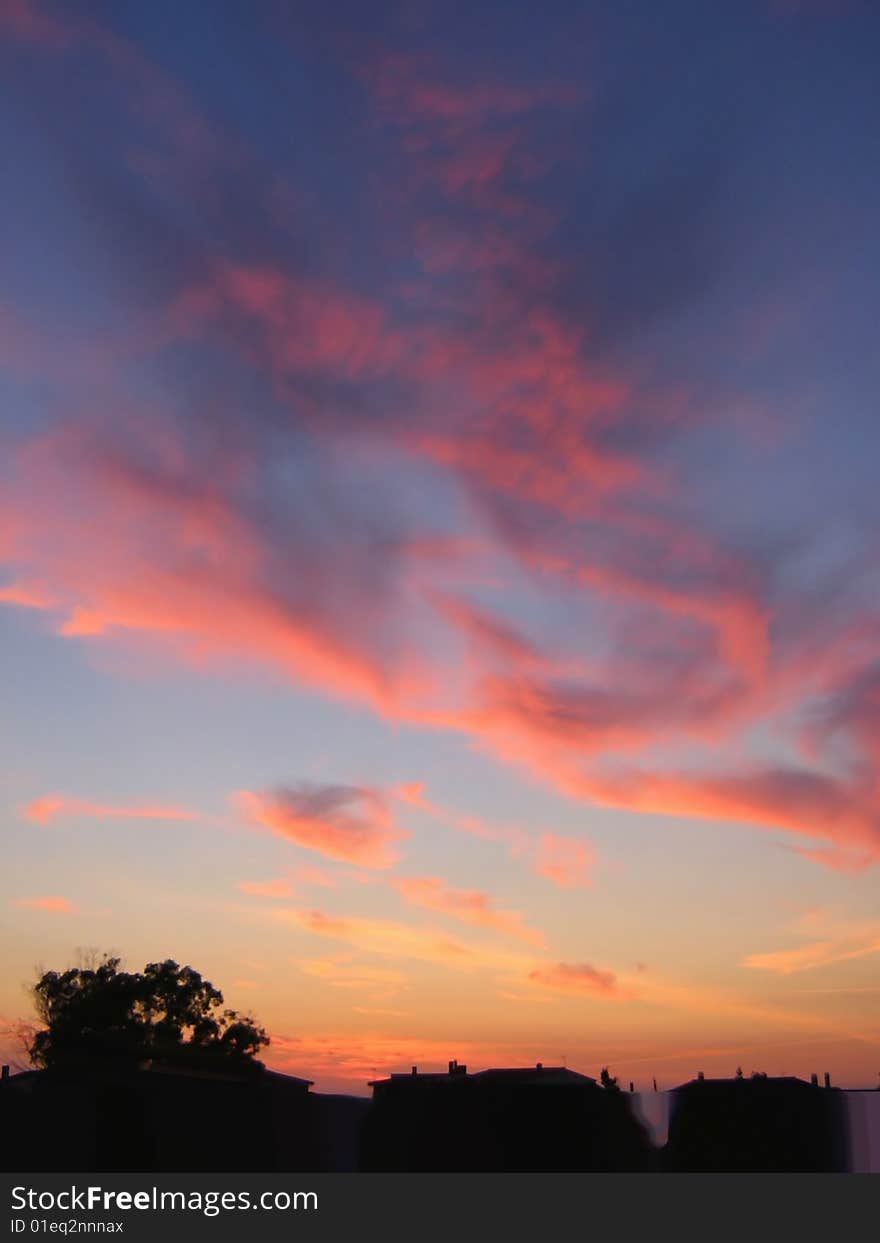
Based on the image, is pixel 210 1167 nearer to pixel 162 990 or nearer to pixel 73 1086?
pixel 73 1086

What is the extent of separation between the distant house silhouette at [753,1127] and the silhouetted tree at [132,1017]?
135ft

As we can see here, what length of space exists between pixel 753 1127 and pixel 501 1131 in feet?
38.7

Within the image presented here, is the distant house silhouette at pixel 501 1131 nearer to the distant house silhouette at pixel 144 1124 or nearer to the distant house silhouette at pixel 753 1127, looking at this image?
→ the distant house silhouette at pixel 753 1127

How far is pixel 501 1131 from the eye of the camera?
53.4m

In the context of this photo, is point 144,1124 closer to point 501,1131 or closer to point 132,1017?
point 501,1131

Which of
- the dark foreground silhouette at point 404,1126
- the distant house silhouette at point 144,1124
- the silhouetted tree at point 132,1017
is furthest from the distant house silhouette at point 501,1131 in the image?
the silhouetted tree at point 132,1017

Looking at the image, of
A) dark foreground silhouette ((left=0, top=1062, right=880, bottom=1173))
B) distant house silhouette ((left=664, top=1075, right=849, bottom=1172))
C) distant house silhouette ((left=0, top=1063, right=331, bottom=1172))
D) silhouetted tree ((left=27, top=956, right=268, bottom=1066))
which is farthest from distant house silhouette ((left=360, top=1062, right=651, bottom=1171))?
silhouetted tree ((left=27, top=956, right=268, bottom=1066))

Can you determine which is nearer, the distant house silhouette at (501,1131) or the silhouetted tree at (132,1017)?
the distant house silhouette at (501,1131)

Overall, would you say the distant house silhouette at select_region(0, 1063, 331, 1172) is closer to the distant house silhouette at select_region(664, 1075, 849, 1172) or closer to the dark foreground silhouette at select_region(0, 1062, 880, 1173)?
the dark foreground silhouette at select_region(0, 1062, 880, 1173)

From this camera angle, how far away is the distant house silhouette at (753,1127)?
168 feet
